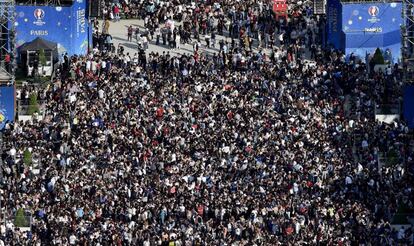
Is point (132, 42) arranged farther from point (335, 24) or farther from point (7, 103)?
point (7, 103)

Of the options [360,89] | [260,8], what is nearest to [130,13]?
[260,8]

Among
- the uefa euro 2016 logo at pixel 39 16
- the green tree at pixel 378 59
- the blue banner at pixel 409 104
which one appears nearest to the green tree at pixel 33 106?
the uefa euro 2016 logo at pixel 39 16

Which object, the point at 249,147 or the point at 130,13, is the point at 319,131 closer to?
the point at 249,147

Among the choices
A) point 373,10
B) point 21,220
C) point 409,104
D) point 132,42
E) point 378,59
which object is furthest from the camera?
point 132,42

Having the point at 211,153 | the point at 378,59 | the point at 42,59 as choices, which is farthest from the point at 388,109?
the point at 42,59

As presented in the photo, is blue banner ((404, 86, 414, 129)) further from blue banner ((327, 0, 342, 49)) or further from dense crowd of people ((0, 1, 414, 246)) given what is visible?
blue banner ((327, 0, 342, 49))

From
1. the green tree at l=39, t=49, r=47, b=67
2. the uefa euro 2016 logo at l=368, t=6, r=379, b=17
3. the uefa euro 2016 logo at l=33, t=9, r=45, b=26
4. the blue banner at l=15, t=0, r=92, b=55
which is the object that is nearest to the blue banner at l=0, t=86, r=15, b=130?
the green tree at l=39, t=49, r=47, b=67

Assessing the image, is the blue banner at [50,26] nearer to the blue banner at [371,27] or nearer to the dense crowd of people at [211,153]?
the dense crowd of people at [211,153]
